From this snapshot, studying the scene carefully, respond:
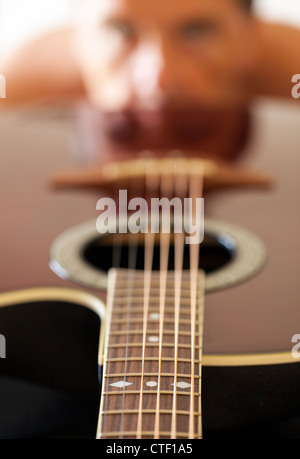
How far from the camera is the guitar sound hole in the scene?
0.60m

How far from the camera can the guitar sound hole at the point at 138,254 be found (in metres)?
0.60

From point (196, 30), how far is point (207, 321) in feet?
2.13

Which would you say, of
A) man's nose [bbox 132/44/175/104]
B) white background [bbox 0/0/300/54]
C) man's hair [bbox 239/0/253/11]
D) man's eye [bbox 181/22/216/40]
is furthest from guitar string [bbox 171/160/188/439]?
white background [bbox 0/0/300/54]

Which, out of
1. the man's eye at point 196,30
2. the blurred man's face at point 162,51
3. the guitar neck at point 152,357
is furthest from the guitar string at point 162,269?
the man's eye at point 196,30

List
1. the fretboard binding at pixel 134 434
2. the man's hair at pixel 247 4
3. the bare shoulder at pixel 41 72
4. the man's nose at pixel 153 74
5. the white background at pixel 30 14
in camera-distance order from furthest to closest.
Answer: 1. the white background at pixel 30 14
2. the bare shoulder at pixel 41 72
3. the man's hair at pixel 247 4
4. the man's nose at pixel 153 74
5. the fretboard binding at pixel 134 434

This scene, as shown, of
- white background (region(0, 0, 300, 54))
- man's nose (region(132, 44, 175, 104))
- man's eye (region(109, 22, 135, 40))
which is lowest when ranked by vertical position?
man's nose (region(132, 44, 175, 104))

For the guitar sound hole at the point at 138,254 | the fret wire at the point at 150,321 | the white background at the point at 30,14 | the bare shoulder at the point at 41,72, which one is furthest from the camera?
the white background at the point at 30,14

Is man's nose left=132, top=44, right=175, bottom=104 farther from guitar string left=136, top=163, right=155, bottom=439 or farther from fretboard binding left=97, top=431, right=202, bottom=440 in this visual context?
fretboard binding left=97, top=431, right=202, bottom=440

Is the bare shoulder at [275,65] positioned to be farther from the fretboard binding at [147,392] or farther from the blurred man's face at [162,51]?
the fretboard binding at [147,392]

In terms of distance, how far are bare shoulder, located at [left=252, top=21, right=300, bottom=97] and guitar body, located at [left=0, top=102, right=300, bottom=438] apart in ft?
1.68

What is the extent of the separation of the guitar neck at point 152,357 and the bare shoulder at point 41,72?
0.72m

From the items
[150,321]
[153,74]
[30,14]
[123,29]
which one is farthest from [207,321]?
[30,14]

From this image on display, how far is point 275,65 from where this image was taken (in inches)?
46.6

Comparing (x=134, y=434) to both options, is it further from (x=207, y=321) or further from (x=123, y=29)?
(x=123, y=29)
